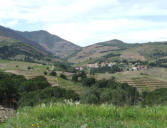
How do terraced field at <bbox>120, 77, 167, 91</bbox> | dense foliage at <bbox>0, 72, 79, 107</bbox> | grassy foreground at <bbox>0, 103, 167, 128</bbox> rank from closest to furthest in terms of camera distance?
1. grassy foreground at <bbox>0, 103, 167, 128</bbox>
2. dense foliage at <bbox>0, 72, 79, 107</bbox>
3. terraced field at <bbox>120, 77, 167, 91</bbox>

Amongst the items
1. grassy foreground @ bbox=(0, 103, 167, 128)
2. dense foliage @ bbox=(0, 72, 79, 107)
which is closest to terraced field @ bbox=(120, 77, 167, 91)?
dense foliage @ bbox=(0, 72, 79, 107)

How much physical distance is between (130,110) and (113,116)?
0.75 meters

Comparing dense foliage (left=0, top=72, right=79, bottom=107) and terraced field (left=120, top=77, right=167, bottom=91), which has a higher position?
dense foliage (left=0, top=72, right=79, bottom=107)

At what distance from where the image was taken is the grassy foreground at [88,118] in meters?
4.17

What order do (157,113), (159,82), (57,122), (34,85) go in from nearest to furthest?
(57,122) → (157,113) → (34,85) → (159,82)

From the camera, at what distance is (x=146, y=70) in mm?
189000

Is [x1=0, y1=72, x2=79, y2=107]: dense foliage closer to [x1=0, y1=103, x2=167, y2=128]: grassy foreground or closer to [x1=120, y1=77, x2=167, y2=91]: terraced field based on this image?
[x1=0, y1=103, x2=167, y2=128]: grassy foreground

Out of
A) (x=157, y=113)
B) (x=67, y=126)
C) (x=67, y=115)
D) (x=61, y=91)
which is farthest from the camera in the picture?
(x=61, y=91)

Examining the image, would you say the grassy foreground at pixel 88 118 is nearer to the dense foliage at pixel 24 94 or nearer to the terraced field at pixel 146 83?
the dense foliage at pixel 24 94

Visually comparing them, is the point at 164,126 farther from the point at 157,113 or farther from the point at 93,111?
the point at 93,111

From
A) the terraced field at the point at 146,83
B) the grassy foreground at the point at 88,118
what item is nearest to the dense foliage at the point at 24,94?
the grassy foreground at the point at 88,118

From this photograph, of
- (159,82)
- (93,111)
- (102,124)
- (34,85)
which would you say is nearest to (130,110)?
(93,111)

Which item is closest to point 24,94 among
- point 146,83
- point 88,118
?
point 88,118

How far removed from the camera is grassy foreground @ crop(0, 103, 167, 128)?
13.7 feet
